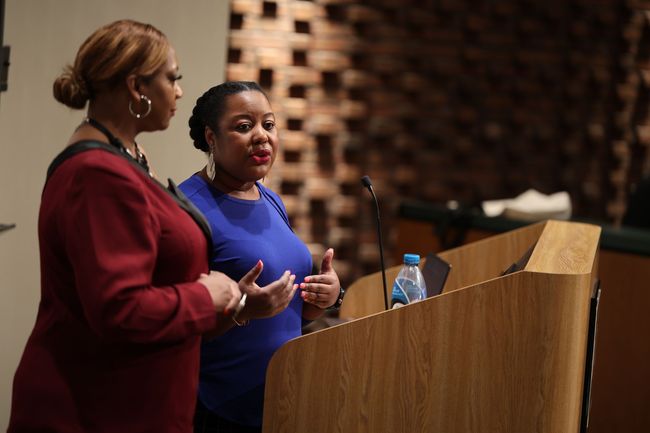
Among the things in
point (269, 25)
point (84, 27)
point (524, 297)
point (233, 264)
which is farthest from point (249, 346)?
point (269, 25)

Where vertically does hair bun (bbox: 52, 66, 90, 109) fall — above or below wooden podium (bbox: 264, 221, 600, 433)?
above

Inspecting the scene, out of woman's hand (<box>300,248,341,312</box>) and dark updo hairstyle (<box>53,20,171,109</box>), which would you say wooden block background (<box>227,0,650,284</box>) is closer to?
woman's hand (<box>300,248,341,312</box>)

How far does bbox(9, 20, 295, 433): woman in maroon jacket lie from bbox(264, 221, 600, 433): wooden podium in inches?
13.7

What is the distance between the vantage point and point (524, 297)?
1.69 metres

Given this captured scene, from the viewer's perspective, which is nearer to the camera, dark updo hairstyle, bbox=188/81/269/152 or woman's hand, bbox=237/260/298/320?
woman's hand, bbox=237/260/298/320

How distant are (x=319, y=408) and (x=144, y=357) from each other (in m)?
0.47

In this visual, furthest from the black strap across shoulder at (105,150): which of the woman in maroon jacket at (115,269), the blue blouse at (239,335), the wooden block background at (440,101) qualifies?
the wooden block background at (440,101)

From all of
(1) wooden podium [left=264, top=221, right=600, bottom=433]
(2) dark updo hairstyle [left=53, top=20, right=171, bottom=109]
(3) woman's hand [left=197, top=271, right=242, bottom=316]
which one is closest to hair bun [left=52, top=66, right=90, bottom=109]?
(2) dark updo hairstyle [left=53, top=20, right=171, bottom=109]

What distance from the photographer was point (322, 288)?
189 centimetres

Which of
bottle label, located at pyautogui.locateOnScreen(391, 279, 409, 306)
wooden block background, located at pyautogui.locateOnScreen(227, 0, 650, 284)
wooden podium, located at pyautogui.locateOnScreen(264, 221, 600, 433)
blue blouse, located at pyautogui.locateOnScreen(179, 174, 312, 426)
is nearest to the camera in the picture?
wooden podium, located at pyautogui.locateOnScreen(264, 221, 600, 433)

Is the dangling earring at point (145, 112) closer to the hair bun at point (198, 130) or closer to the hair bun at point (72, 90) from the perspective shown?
the hair bun at point (72, 90)

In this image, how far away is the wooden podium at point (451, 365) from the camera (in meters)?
1.69

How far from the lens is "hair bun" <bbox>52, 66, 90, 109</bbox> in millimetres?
1375

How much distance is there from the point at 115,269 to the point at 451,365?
2.48 feet
